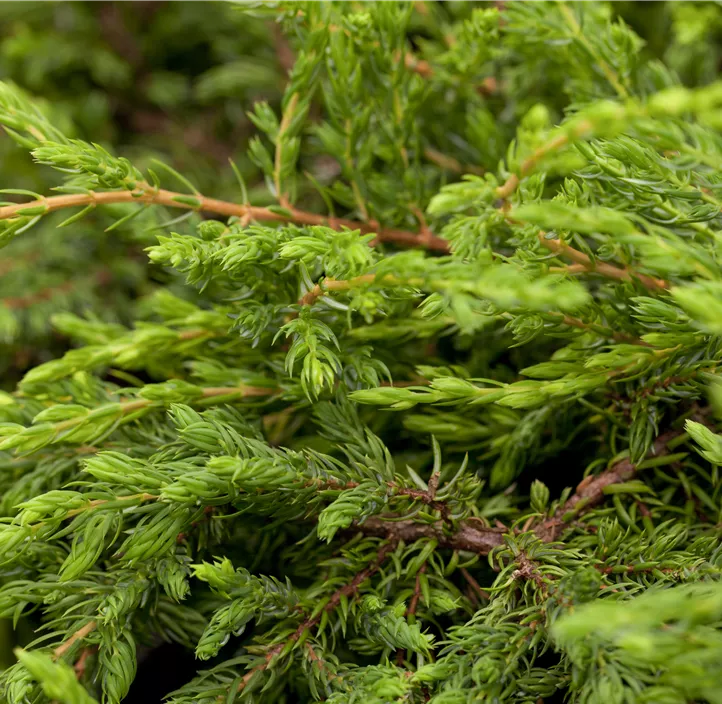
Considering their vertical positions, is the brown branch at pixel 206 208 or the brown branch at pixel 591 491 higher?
the brown branch at pixel 206 208

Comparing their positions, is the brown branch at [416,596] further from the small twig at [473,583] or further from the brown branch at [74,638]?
the brown branch at [74,638]

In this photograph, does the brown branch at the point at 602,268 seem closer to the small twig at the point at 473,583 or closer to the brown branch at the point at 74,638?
the small twig at the point at 473,583

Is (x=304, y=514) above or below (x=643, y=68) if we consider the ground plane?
below

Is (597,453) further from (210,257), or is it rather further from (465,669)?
(210,257)

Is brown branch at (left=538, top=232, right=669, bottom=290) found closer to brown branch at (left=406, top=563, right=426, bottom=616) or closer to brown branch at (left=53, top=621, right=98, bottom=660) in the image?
brown branch at (left=406, top=563, right=426, bottom=616)

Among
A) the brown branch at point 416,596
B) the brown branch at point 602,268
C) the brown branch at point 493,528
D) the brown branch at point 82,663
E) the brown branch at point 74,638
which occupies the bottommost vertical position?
the brown branch at point 82,663

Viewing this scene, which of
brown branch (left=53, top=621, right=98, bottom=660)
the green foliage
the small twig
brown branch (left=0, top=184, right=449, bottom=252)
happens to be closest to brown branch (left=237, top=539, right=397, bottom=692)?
the green foliage

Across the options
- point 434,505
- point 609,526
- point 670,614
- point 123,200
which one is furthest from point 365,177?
point 670,614

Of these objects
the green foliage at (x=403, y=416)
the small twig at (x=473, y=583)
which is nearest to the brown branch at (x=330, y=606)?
the green foliage at (x=403, y=416)

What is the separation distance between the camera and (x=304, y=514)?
94cm

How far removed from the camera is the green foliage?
76 centimetres

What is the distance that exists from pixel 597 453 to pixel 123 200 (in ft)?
2.60

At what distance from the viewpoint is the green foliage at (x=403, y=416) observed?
76 cm

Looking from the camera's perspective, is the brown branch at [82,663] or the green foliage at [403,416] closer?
the green foliage at [403,416]
